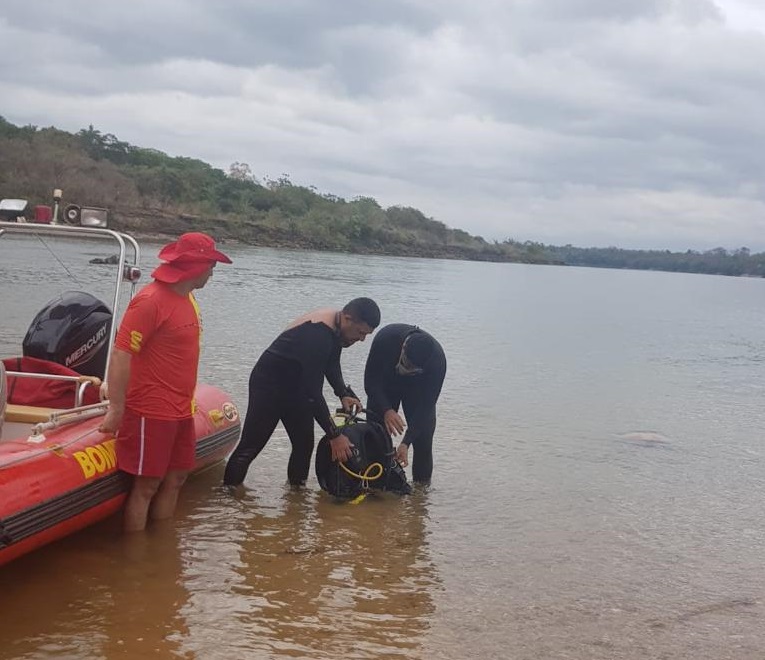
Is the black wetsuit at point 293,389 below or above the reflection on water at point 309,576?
above

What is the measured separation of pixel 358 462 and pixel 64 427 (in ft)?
6.60

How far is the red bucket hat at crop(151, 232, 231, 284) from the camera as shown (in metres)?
4.65

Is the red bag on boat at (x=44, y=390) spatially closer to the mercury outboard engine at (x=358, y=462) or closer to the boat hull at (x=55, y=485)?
the boat hull at (x=55, y=485)

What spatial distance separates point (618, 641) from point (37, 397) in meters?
3.58

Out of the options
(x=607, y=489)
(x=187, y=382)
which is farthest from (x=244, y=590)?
(x=607, y=489)

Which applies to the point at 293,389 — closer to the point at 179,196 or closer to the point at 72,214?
the point at 72,214

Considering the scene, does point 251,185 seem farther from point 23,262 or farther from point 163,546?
point 163,546

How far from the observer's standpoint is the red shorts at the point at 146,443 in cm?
471

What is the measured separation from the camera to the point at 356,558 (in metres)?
5.19

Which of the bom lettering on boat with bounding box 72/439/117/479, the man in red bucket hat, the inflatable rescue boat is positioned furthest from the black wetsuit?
the bom lettering on boat with bounding box 72/439/117/479

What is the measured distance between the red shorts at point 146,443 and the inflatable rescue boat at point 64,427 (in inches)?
4.6

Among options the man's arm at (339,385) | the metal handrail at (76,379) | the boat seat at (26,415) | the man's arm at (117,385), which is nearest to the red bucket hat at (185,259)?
the man's arm at (117,385)

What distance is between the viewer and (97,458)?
186 inches

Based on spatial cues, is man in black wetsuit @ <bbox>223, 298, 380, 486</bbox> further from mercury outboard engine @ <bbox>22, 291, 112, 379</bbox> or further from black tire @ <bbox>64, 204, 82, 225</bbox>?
black tire @ <bbox>64, 204, 82, 225</bbox>
